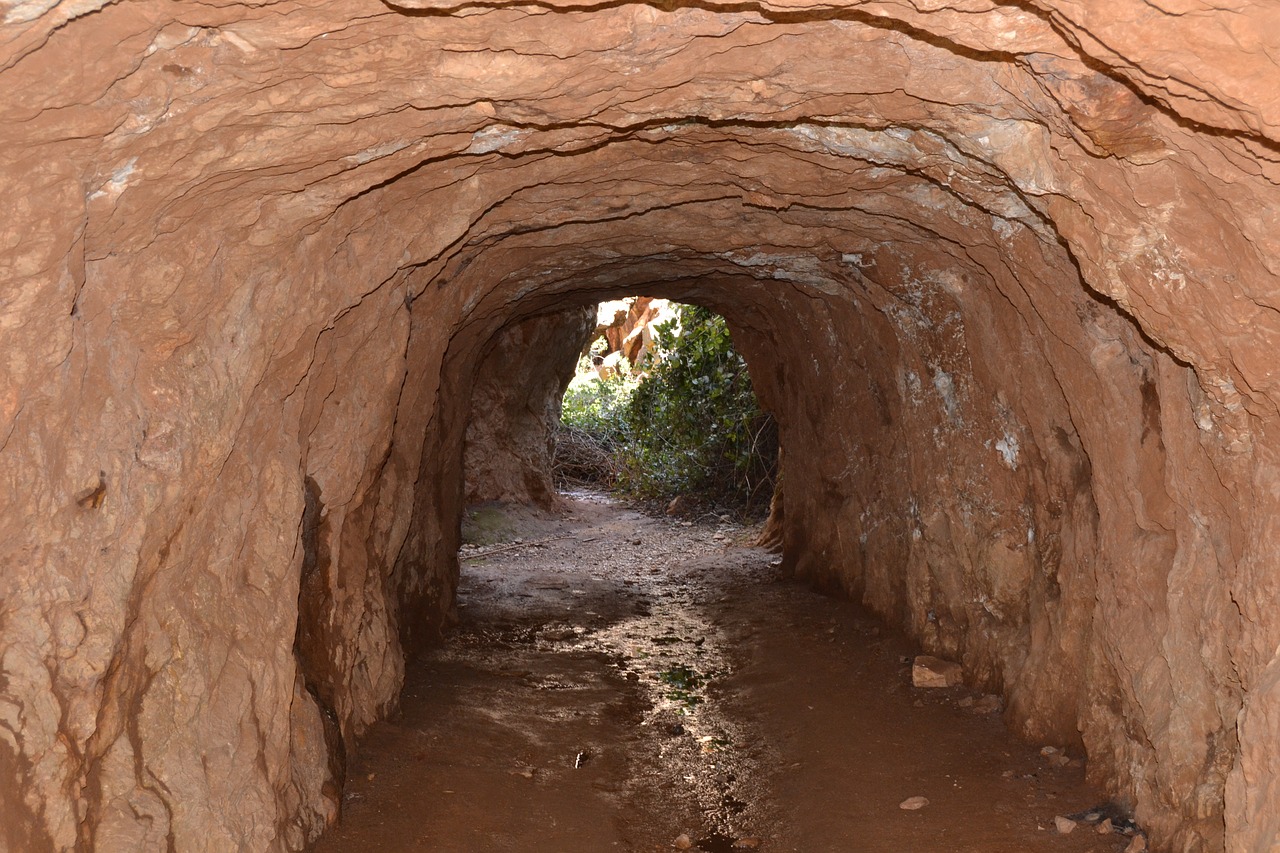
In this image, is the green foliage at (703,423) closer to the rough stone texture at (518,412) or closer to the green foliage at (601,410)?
the rough stone texture at (518,412)

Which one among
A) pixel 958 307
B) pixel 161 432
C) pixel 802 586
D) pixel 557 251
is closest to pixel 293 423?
pixel 161 432

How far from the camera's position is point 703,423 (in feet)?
56.1

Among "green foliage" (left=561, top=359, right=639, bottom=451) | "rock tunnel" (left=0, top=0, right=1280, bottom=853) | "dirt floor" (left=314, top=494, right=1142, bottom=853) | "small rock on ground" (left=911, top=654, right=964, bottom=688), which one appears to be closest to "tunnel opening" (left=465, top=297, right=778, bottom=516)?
"green foliage" (left=561, top=359, right=639, bottom=451)

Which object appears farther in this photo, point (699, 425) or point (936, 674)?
point (699, 425)

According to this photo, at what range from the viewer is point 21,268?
277 cm

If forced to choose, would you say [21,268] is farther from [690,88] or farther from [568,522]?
[568,522]

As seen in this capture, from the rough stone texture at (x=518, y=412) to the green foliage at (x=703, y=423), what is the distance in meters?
1.72

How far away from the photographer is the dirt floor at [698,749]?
198 inches

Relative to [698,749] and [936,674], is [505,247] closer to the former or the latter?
[698,749]

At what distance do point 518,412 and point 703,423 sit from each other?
2.93 metres

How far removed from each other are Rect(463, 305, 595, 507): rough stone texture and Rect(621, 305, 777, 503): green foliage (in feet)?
5.66

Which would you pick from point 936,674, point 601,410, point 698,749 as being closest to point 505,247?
point 698,749

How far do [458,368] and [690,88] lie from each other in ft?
17.3

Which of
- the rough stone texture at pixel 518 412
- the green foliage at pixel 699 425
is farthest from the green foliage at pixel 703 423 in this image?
the rough stone texture at pixel 518 412
